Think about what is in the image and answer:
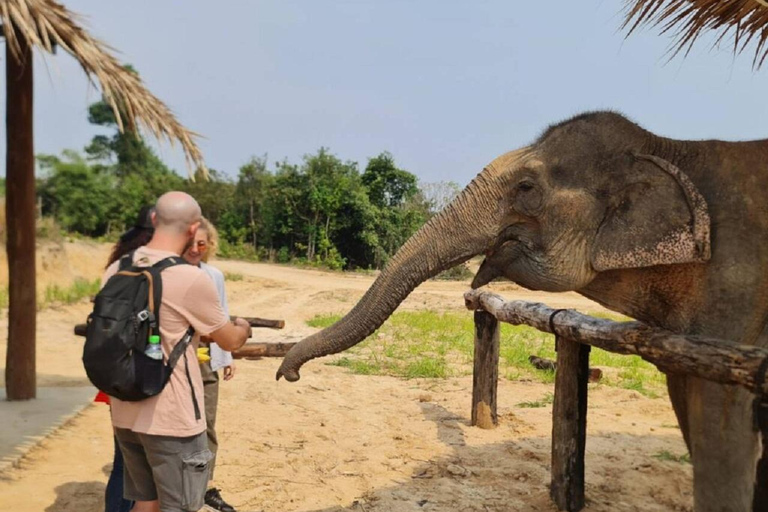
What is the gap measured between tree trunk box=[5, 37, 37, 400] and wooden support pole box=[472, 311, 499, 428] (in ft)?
13.9

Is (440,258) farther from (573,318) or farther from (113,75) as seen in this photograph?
(113,75)

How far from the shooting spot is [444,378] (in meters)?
8.05

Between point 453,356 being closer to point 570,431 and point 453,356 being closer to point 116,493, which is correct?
point 570,431

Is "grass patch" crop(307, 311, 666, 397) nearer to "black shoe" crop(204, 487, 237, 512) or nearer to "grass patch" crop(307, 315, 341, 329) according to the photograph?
"grass patch" crop(307, 315, 341, 329)

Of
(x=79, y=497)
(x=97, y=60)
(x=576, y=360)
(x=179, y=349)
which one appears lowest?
(x=79, y=497)

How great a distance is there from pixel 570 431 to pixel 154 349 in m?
2.78

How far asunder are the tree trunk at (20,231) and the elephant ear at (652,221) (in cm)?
547

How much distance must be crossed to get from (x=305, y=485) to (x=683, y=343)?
2947 millimetres

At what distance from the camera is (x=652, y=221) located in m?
2.77

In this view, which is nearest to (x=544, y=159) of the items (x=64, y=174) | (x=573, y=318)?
(x=573, y=318)

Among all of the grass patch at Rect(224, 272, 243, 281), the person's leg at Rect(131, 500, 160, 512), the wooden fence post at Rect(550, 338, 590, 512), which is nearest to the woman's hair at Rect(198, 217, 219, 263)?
the person's leg at Rect(131, 500, 160, 512)

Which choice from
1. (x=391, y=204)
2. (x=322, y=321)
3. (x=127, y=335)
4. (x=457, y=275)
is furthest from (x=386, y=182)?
(x=127, y=335)

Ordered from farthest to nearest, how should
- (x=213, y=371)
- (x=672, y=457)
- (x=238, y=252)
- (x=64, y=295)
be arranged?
(x=238, y=252), (x=64, y=295), (x=672, y=457), (x=213, y=371)

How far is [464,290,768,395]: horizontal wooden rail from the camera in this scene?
207 cm
